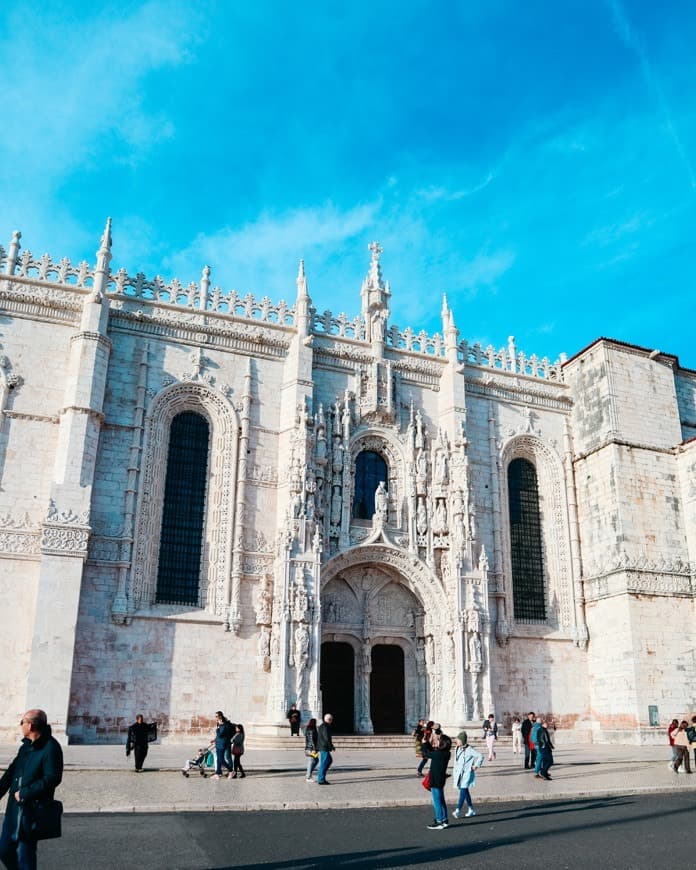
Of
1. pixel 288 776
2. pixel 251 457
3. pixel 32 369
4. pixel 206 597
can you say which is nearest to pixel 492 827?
pixel 288 776

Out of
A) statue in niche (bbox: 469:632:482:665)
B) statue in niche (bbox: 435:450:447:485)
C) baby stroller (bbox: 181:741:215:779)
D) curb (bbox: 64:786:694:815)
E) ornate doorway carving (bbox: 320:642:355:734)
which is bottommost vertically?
curb (bbox: 64:786:694:815)

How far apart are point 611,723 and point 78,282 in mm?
23030

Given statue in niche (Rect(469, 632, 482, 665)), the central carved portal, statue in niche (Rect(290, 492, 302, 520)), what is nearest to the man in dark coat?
statue in niche (Rect(469, 632, 482, 665))

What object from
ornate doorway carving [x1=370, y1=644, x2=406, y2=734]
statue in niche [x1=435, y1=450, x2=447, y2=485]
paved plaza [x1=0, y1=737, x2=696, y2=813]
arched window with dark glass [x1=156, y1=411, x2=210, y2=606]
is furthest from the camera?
statue in niche [x1=435, y1=450, x2=447, y2=485]

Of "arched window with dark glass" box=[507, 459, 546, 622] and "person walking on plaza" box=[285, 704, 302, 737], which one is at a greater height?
"arched window with dark glass" box=[507, 459, 546, 622]

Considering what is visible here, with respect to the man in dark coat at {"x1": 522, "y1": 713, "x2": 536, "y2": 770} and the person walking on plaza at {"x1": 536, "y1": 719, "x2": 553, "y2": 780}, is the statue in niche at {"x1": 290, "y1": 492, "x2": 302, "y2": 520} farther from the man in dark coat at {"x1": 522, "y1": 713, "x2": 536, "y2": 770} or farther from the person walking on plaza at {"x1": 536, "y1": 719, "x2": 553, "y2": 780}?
the person walking on plaza at {"x1": 536, "y1": 719, "x2": 553, "y2": 780}

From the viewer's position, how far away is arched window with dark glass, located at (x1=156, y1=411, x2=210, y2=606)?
24.7 metres

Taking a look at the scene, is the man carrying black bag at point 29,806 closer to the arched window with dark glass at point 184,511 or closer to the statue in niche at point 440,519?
the arched window with dark glass at point 184,511

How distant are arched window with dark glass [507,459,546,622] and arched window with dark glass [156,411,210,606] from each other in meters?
11.6

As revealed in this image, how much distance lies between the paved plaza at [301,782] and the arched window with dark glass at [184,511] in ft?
15.2

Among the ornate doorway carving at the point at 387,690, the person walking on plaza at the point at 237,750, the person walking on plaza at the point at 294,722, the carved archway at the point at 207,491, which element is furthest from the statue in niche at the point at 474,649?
the person walking on plaza at the point at 237,750

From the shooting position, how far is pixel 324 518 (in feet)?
86.1

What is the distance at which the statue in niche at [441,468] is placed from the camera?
28.0 metres

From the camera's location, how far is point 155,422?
2558 centimetres
